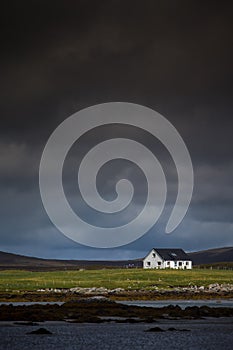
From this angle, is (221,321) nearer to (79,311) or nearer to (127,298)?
(79,311)

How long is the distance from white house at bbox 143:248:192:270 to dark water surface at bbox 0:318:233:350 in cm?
12050

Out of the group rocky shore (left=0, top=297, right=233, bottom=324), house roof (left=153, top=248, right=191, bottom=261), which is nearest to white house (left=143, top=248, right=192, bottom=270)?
house roof (left=153, top=248, right=191, bottom=261)

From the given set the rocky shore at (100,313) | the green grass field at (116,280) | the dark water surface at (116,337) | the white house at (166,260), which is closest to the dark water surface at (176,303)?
the rocky shore at (100,313)

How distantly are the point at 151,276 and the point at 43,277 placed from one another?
23.1 metres

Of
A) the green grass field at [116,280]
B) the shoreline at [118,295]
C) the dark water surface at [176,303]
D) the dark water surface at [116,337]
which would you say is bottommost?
the dark water surface at [116,337]

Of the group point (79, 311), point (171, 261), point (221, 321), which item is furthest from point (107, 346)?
point (171, 261)

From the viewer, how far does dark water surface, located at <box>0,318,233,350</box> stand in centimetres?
4628

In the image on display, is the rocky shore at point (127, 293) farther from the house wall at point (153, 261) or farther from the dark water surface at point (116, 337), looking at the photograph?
the house wall at point (153, 261)

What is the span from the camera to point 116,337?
51.3 meters

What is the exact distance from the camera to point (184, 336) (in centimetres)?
5188

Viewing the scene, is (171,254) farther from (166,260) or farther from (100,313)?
(100,313)

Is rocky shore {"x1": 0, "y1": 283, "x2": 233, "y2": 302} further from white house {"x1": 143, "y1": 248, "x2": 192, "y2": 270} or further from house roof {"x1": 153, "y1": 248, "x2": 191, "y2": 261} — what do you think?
house roof {"x1": 153, "y1": 248, "x2": 191, "y2": 261}

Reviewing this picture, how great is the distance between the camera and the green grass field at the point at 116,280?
401 ft

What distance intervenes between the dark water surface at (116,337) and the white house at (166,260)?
121 meters
